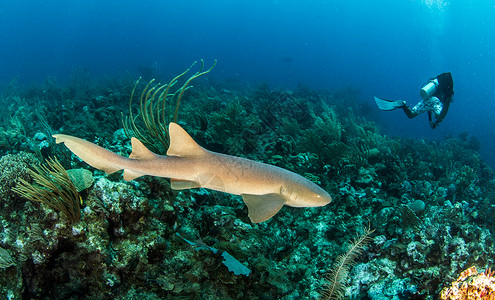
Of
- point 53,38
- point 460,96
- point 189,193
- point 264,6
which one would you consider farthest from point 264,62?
point 189,193

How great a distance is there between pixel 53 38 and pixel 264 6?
130 meters

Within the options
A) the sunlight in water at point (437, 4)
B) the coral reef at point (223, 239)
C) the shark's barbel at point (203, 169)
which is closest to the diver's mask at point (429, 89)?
the coral reef at point (223, 239)

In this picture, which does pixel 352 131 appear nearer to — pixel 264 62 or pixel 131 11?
pixel 264 62

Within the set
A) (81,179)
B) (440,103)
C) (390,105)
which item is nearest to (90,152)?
(81,179)

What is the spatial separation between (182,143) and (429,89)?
1114 centimetres

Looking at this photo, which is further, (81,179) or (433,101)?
(433,101)

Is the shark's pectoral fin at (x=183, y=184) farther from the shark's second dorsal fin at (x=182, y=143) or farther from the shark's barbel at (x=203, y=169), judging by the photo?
the shark's second dorsal fin at (x=182, y=143)

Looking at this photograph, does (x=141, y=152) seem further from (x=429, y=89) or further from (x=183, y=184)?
(x=429, y=89)

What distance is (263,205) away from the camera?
93.4 inches

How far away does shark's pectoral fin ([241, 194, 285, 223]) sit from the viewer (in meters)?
2.30

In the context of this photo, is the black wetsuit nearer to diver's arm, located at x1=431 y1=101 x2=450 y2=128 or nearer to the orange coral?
diver's arm, located at x1=431 y1=101 x2=450 y2=128

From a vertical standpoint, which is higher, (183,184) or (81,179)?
(183,184)

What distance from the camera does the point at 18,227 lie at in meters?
2.95

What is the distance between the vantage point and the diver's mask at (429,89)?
32.2ft
